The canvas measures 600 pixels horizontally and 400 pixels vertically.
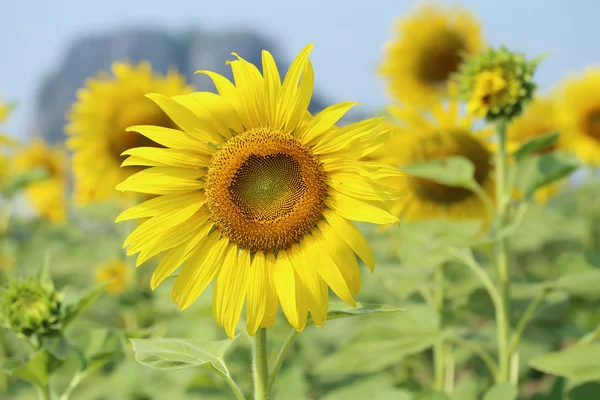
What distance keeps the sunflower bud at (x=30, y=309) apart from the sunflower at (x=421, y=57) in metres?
3.48

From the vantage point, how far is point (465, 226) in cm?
240

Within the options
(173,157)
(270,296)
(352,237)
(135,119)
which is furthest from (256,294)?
(135,119)

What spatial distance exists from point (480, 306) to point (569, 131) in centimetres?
250

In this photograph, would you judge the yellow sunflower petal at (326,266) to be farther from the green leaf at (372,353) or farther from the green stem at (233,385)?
the green leaf at (372,353)

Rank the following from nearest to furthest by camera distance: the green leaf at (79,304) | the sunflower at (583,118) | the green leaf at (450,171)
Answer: the green leaf at (79,304) < the green leaf at (450,171) < the sunflower at (583,118)

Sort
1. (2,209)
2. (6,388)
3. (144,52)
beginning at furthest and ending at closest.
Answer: (144,52)
(2,209)
(6,388)

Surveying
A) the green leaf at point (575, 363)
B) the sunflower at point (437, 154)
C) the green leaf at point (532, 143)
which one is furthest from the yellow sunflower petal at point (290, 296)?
the sunflower at point (437, 154)

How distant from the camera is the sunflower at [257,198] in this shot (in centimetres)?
146

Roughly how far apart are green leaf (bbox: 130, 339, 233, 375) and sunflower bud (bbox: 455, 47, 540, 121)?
4.27 feet

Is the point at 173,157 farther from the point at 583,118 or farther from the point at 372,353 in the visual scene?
the point at 583,118

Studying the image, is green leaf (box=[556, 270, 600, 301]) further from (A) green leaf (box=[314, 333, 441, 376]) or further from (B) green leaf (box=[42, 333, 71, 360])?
(B) green leaf (box=[42, 333, 71, 360])

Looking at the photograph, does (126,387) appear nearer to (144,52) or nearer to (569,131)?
(569,131)

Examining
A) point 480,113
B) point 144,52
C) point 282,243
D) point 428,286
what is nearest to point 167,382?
point 428,286

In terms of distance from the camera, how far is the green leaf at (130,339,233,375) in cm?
138
